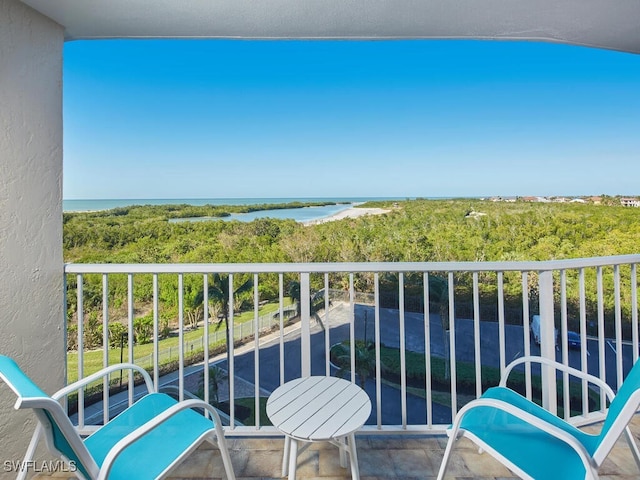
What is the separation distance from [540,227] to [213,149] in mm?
8890

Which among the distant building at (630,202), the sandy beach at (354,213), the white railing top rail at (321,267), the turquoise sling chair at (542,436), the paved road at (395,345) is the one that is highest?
the distant building at (630,202)

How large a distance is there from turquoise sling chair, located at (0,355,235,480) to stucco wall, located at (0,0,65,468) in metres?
0.70

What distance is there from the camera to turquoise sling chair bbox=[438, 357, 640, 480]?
105 cm

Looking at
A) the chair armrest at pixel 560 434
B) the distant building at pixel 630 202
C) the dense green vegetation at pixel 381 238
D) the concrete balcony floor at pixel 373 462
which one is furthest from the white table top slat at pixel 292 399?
the distant building at pixel 630 202

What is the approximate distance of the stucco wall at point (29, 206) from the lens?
1.67 m

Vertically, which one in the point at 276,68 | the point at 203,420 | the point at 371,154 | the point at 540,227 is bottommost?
the point at 203,420

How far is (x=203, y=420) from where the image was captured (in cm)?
144

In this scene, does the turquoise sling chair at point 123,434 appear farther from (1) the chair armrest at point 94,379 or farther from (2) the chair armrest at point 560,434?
(2) the chair armrest at point 560,434

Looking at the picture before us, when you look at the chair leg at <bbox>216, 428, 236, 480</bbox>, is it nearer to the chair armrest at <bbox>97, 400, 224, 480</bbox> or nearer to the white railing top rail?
the chair armrest at <bbox>97, 400, 224, 480</bbox>

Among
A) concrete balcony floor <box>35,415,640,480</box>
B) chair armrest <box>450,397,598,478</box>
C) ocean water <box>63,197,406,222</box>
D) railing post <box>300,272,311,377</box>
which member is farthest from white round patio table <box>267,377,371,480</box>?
ocean water <box>63,197,406,222</box>

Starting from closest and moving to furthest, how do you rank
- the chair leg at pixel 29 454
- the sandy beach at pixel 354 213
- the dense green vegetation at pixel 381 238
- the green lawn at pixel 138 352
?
the chair leg at pixel 29 454, the green lawn at pixel 138 352, the dense green vegetation at pixel 381 238, the sandy beach at pixel 354 213

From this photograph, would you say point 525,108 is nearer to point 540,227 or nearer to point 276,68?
point 540,227

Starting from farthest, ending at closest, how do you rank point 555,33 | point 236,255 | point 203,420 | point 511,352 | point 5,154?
1. point 511,352
2. point 236,255
3. point 555,33
4. point 5,154
5. point 203,420

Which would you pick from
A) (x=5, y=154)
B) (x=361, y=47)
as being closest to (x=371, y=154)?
(x=361, y=47)
